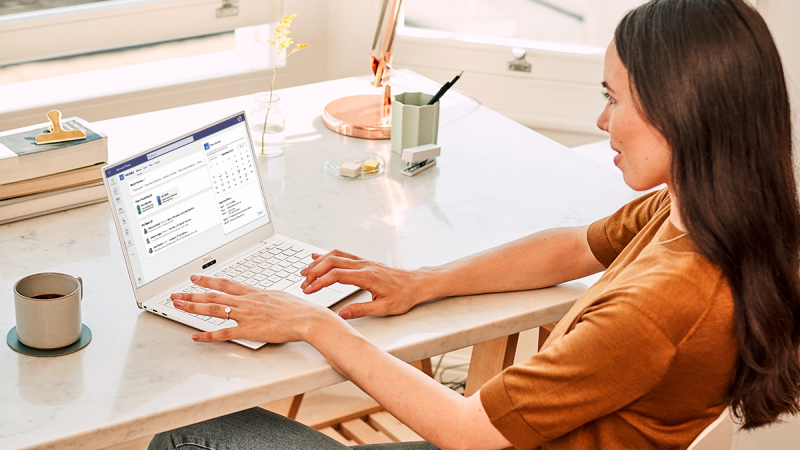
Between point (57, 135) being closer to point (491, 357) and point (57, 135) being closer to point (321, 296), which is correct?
point (321, 296)

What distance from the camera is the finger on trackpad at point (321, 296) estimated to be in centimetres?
126

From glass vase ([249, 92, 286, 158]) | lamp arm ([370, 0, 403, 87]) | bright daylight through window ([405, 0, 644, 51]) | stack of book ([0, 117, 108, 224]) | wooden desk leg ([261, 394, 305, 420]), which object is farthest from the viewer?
bright daylight through window ([405, 0, 644, 51])

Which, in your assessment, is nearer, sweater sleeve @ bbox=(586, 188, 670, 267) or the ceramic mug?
the ceramic mug

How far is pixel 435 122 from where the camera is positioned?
70.8 inches

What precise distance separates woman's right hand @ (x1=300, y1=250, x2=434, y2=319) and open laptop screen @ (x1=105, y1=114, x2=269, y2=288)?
0.55ft

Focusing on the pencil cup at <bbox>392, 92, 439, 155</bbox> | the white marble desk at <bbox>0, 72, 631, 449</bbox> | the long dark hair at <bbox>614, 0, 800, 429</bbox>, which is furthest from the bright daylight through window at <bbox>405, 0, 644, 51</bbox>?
the long dark hair at <bbox>614, 0, 800, 429</bbox>

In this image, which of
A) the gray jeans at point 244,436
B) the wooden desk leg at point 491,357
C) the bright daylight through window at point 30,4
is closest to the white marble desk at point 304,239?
the gray jeans at point 244,436

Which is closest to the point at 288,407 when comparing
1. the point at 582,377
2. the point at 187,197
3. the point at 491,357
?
the point at 491,357

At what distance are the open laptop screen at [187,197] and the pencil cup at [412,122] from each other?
1.62ft

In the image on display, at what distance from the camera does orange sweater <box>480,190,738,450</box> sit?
0.91 meters

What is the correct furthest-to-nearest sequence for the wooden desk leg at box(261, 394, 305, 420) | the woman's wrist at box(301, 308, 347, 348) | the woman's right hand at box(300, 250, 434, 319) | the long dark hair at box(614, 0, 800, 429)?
the wooden desk leg at box(261, 394, 305, 420)
the woman's right hand at box(300, 250, 434, 319)
the woman's wrist at box(301, 308, 347, 348)
the long dark hair at box(614, 0, 800, 429)

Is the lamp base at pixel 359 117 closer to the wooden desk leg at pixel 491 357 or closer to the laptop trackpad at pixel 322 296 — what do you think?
the wooden desk leg at pixel 491 357

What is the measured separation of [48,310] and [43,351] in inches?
2.6

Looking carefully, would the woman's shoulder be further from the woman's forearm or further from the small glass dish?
the small glass dish
